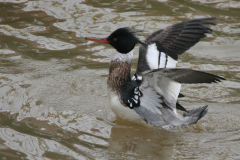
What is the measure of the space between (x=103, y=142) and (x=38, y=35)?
477cm

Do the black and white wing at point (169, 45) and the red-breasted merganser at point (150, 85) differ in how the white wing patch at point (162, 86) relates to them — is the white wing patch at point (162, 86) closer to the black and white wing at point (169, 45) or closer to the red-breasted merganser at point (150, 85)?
the red-breasted merganser at point (150, 85)

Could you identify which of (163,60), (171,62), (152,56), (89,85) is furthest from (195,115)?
(89,85)

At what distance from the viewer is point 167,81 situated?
4.81 meters

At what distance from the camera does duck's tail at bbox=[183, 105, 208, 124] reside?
5.21 m

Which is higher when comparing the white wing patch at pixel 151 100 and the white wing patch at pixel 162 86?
the white wing patch at pixel 162 86

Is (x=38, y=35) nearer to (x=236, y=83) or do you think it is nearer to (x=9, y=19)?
(x=9, y=19)

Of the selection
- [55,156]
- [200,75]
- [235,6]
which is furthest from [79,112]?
[235,6]

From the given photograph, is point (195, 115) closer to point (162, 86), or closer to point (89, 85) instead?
point (162, 86)

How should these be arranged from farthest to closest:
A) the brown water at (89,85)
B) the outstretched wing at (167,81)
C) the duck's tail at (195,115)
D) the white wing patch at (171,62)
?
the white wing patch at (171,62), the duck's tail at (195,115), the brown water at (89,85), the outstretched wing at (167,81)

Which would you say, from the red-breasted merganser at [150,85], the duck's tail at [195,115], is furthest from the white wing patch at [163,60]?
the duck's tail at [195,115]

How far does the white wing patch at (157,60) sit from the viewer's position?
5637 millimetres

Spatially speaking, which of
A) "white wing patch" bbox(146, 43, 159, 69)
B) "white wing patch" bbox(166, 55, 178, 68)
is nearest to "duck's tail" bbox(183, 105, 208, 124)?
"white wing patch" bbox(166, 55, 178, 68)

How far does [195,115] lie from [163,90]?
29.7 inches

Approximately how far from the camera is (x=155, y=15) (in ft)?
31.0
